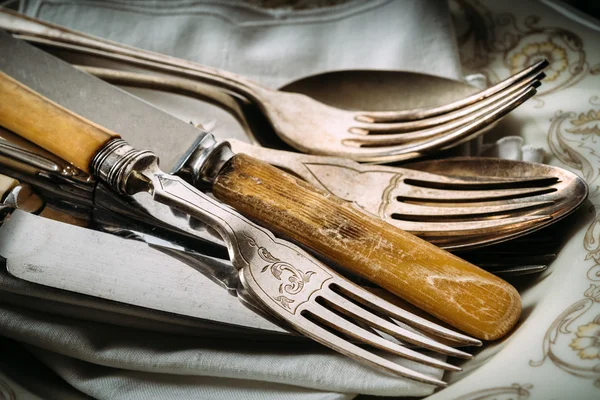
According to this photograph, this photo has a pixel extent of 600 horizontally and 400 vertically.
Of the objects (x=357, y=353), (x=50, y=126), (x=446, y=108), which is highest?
(x=446, y=108)

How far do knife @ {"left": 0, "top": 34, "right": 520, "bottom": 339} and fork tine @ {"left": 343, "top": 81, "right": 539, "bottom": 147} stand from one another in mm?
177

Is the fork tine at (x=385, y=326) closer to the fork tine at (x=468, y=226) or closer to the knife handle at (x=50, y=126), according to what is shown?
the fork tine at (x=468, y=226)

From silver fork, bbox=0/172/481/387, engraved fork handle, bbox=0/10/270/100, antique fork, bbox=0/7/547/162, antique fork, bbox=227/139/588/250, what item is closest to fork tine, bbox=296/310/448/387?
silver fork, bbox=0/172/481/387

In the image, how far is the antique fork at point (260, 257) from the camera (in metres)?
0.46

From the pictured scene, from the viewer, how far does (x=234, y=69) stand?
86 cm

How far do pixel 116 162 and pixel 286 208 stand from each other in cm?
19

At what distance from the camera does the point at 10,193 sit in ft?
1.84

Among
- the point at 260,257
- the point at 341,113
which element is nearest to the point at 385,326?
the point at 260,257

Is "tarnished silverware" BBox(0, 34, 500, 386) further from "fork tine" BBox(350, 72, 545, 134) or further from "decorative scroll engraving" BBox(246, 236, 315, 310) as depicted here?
"fork tine" BBox(350, 72, 545, 134)

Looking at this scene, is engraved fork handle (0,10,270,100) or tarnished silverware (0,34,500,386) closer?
tarnished silverware (0,34,500,386)

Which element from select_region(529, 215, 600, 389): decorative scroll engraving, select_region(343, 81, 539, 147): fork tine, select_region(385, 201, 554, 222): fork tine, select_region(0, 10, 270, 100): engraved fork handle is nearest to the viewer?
select_region(529, 215, 600, 389): decorative scroll engraving

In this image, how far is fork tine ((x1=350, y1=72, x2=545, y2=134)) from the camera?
0.63 metres

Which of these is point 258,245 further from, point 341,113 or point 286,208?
point 341,113

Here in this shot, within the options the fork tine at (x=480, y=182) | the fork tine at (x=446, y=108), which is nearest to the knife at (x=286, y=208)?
the fork tine at (x=480, y=182)
